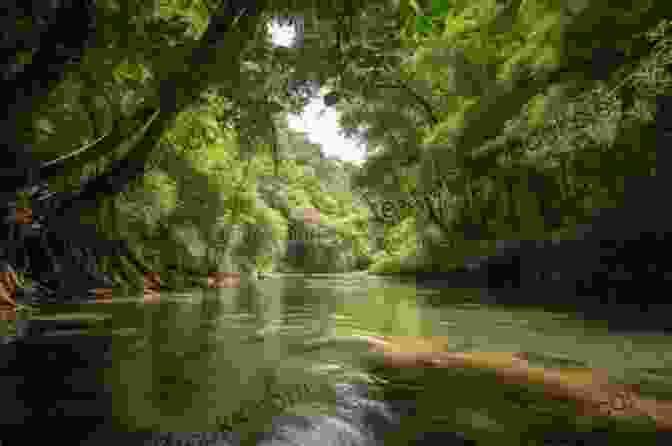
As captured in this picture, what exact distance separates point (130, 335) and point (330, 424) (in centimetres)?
451

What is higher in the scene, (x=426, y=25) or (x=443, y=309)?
(x=426, y=25)

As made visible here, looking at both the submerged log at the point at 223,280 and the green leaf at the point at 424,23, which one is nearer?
the green leaf at the point at 424,23

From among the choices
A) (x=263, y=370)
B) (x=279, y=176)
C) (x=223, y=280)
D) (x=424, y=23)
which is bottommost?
(x=263, y=370)

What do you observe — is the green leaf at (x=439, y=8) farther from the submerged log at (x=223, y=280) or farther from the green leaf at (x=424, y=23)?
the submerged log at (x=223, y=280)

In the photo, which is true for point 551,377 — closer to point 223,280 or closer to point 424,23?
point 424,23

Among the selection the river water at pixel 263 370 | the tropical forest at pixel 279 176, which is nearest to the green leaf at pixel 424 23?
the tropical forest at pixel 279 176

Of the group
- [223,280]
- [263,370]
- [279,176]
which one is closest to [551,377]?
[263,370]

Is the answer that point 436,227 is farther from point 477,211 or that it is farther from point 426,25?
point 426,25

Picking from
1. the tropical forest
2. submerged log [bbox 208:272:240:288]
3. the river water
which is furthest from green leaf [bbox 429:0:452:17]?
submerged log [bbox 208:272:240:288]

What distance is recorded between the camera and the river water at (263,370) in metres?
3.02

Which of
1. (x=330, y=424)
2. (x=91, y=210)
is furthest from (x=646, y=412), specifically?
(x=91, y=210)

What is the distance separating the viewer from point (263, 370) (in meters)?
4.46

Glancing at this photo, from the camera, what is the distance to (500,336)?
650 cm

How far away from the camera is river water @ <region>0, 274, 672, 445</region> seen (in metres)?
3.02
